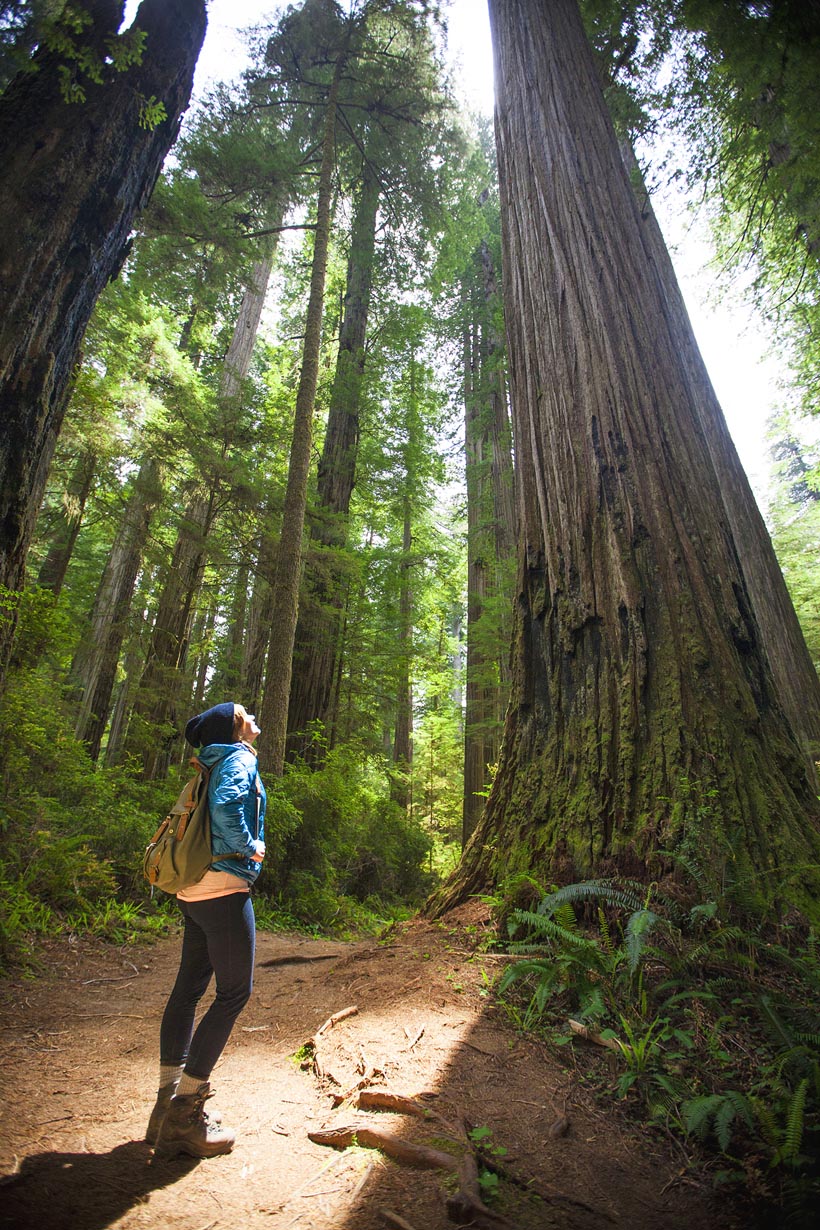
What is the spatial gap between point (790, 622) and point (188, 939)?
24.9 ft

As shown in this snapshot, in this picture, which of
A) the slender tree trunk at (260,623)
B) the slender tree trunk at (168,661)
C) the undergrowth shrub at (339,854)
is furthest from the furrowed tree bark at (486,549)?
the slender tree trunk at (168,661)

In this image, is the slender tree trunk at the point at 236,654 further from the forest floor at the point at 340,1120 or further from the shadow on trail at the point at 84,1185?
the shadow on trail at the point at 84,1185

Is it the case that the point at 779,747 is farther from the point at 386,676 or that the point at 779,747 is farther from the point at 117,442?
the point at 117,442

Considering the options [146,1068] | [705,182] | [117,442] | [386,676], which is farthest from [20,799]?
[705,182]

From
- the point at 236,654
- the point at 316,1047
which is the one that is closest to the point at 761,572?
the point at 316,1047

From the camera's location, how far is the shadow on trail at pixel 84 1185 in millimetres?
1644

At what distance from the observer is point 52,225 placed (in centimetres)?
331

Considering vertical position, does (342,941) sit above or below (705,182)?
below

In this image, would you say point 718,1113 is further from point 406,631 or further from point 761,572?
point 406,631

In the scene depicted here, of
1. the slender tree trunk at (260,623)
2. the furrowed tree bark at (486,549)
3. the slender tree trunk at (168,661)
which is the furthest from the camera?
the furrowed tree bark at (486,549)

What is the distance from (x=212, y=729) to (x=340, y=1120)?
1543 millimetres

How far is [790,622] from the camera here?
716 cm

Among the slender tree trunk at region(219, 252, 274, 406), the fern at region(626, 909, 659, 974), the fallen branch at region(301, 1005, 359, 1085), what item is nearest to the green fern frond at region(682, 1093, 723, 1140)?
the fern at region(626, 909, 659, 974)

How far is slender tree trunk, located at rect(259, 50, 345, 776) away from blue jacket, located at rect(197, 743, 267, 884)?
4934 millimetres
